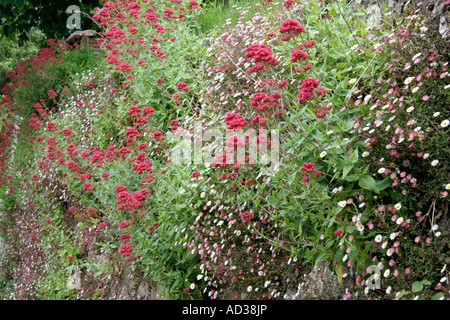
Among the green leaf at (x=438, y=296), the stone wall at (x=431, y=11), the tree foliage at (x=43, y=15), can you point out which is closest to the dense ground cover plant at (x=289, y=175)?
the green leaf at (x=438, y=296)

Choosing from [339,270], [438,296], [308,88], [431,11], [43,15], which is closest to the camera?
[438,296]

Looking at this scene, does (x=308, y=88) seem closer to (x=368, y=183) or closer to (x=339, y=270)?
(x=368, y=183)

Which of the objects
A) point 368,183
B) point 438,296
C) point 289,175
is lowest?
point 438,296

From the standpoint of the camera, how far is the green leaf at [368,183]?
294 cm

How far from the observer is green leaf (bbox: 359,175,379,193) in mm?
2944

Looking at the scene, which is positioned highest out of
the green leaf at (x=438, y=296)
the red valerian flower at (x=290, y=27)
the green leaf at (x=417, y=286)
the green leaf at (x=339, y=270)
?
the red valerian flower at (x=290, y=27)

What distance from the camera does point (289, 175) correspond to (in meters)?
3.26

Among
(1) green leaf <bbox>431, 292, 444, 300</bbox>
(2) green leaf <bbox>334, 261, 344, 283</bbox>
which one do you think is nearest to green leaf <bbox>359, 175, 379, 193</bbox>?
(2) green leaf <bbox>334, 261, 344, 283</bbox>

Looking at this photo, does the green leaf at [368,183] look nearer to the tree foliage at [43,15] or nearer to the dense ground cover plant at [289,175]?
the dense ground cover plant at [289,175]

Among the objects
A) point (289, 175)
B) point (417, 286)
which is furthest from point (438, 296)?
point (289, 175)

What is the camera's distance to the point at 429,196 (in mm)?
2916

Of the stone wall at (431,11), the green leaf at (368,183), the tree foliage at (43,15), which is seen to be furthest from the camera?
the tree foliage at (43,15)

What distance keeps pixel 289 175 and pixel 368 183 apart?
55cm

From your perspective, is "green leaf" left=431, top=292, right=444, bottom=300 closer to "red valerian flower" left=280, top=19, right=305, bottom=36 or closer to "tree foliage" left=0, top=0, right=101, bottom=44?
"red valerian flower" left=280, top=19, right=305, bottom=36
